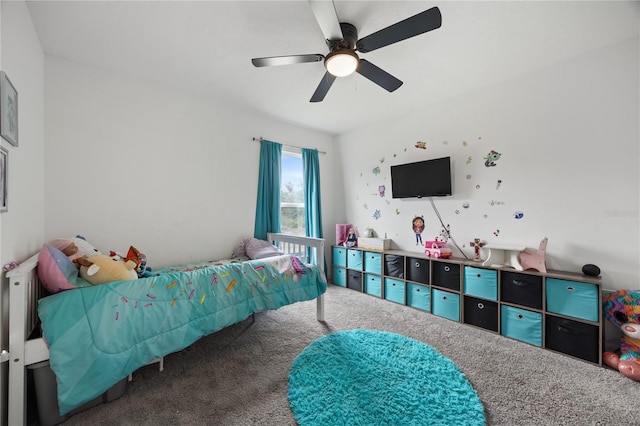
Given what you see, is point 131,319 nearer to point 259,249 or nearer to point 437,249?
point 259,249

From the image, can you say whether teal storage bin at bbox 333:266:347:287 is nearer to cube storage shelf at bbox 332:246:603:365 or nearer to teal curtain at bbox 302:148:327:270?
→ cube storage shelf at bbox 332:246:603:365

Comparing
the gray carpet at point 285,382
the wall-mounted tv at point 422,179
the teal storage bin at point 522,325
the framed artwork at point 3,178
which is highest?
the wall-mounted tv at point 422,179

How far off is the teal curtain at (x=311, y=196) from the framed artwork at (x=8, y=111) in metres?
2.84

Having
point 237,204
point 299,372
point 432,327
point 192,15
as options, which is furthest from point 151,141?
point 432,327

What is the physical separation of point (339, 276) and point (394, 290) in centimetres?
90

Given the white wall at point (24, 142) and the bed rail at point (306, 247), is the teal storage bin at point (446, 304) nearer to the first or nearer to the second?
the bed rail at point (306, 247)

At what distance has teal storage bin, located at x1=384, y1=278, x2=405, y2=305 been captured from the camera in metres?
3.13

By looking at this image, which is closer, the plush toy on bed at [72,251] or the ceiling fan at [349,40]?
the ceiling fan at [349,40]

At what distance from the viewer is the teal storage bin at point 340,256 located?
3764mm

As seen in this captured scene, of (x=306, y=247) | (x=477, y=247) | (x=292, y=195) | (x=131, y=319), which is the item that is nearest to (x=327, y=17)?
(x=131, y=319)

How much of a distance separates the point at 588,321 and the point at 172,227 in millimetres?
3692

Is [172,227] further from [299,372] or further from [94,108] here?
[299,372]

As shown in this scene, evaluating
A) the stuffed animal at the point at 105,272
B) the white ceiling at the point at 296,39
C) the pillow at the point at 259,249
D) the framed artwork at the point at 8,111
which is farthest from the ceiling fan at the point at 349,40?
the pillow at the point at 259,249

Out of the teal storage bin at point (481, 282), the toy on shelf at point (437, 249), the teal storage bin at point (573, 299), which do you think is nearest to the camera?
the teal storage bin at point (573, 299)
